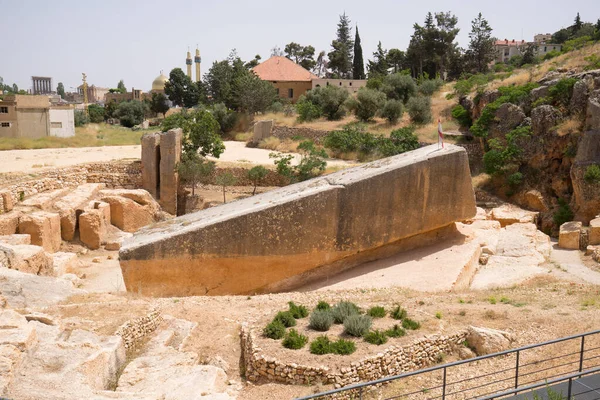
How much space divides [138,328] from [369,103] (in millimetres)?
23657

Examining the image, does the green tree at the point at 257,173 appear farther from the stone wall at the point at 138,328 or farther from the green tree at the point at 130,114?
the green tree at the point at 130,114

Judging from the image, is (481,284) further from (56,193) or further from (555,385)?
(56,193)

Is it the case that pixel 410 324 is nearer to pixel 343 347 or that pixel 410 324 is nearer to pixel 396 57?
pixel 343 347

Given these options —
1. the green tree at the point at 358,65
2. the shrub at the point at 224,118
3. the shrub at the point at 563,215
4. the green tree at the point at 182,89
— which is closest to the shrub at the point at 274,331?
the shrub at the point at 563,215

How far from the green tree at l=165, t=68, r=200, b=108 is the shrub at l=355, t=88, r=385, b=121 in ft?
77.9

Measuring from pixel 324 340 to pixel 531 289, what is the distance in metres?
4.71

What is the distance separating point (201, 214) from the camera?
11617 millimetres

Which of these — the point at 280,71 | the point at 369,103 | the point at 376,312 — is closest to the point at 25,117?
the point at 369,103

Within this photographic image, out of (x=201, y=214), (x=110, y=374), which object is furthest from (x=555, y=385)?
(x=201, y=214)

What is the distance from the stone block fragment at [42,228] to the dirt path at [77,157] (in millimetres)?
5334

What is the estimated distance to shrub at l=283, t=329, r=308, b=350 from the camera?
666cm

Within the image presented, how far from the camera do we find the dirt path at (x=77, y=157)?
19750mm

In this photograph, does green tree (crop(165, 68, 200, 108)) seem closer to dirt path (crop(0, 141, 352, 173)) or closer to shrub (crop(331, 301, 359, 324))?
dirt path (crop(0, 141, 352, 173))

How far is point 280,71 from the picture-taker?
140 ft
